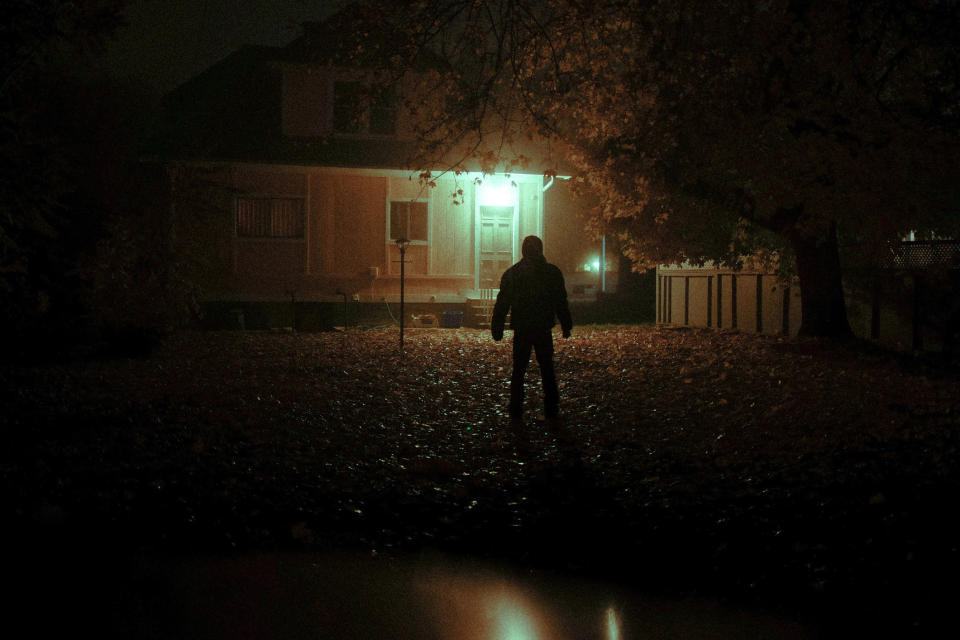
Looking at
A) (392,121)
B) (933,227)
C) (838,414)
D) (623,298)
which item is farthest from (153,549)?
(623,298)

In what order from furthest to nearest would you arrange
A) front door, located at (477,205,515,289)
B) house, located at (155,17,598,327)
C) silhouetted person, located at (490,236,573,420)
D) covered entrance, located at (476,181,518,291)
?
front door, located at (477,205,515,289) < covered entrance, located at (476,181,518,291) < house, located at (155,17,598,327) < silhouetted person, located at (490,236,573,420)

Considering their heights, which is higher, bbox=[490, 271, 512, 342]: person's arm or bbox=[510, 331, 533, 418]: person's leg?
bbox=[490, 271, 512, 342]: person's arm

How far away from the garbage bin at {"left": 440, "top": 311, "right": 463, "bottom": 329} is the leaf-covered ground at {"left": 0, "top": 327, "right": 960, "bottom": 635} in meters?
8.18

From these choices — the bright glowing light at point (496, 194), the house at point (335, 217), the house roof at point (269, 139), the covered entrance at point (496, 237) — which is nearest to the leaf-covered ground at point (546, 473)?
the house at point (335, 217)

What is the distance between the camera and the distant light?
332 cm

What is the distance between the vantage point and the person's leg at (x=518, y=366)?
7.79 meters

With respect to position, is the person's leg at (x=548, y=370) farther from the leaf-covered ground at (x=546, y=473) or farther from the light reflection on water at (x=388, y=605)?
the light reflection on water at (x=388, y=605)

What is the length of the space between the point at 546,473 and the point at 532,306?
2.06 meters

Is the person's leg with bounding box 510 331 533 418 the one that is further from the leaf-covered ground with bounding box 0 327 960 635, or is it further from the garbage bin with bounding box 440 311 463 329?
the garbage bin with bounding box 440 311 463 329

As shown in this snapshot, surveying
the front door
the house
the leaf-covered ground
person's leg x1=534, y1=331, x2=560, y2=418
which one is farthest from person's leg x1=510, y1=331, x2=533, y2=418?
the front door

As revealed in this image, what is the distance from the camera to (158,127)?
30.4 metres

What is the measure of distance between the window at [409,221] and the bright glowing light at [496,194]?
1453mm

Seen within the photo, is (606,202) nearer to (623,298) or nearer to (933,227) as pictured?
(933,227)

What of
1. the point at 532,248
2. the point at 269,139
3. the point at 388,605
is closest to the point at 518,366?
the point at 532,248
